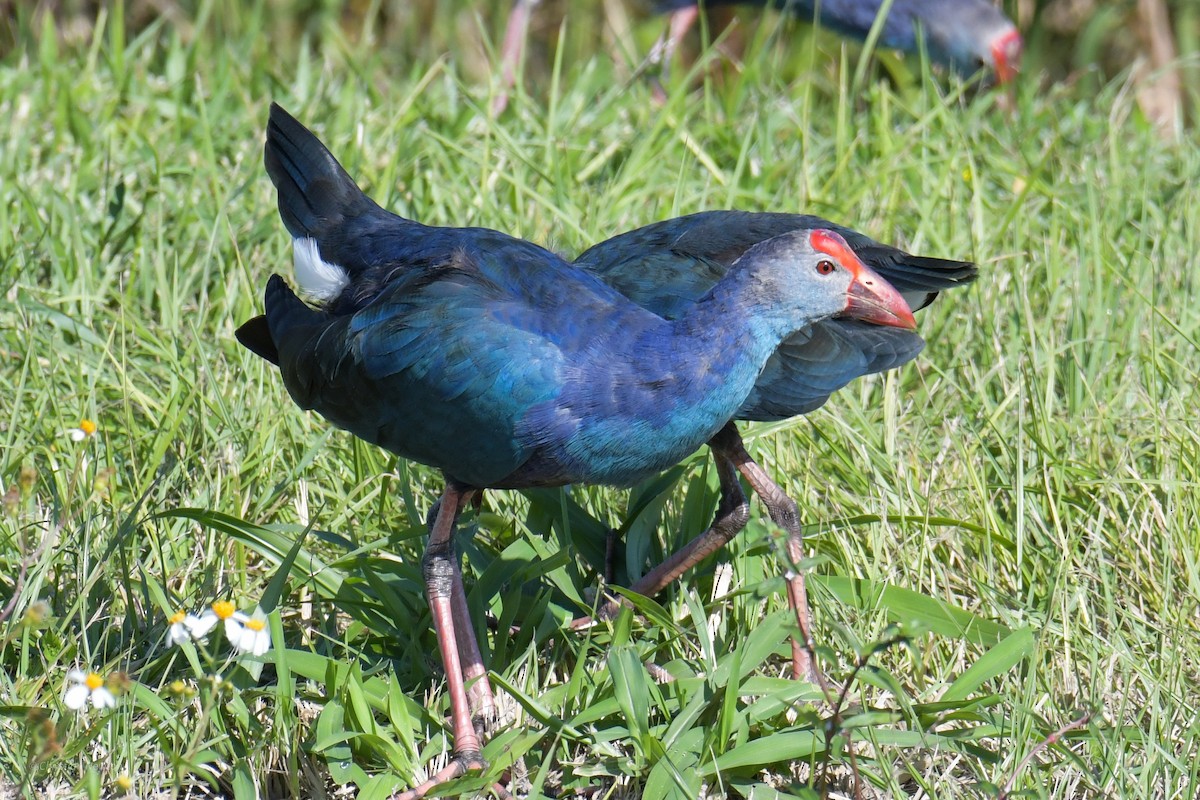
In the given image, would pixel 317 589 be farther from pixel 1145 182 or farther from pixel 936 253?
pixel 1145 182

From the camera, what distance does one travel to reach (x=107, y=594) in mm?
2502

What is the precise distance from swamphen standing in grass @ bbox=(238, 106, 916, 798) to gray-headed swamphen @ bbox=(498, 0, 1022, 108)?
3.15 m

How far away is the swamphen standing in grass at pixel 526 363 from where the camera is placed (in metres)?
2.17

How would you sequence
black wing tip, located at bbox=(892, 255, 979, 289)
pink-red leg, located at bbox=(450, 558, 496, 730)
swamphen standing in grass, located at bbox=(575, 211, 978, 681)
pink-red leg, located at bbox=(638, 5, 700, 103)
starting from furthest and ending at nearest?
pink-red leg, located at bbox=(638, 5, 700, 103) → black wing tip, located at bbox=(892, 255, 979, 289) → swamphen standing in grass, located at bbox=(575, 211, 978, 681) → pink-red leg, located at bbox=(450, 558, 496, 730)

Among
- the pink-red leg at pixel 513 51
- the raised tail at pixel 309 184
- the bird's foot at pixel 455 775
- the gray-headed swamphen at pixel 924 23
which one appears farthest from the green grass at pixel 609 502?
the gray-headed swamphen at pixel 924 23

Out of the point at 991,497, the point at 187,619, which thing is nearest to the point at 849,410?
the point at 991,497

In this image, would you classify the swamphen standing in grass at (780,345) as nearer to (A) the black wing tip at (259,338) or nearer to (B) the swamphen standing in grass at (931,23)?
(A) the black wing tip at (259,338)

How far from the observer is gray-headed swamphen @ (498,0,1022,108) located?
5.41 meters

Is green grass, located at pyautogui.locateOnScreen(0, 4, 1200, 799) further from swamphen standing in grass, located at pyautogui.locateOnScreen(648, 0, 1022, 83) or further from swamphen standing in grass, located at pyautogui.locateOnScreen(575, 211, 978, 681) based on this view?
→ swamphen standing in grass, located at pyautogui.locateOnScreen(648, 0, 1022, 83)

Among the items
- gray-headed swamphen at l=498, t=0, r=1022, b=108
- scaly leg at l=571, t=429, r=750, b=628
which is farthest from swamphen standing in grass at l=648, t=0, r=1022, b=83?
scaly leg at l=571, t=429, r=750, b=628

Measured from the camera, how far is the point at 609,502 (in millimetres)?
2926

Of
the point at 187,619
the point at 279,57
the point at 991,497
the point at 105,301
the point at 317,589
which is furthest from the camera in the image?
the point at 279,57

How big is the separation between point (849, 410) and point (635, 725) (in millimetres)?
1122

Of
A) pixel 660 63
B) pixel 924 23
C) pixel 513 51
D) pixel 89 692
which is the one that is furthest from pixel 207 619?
pixel 924 23
